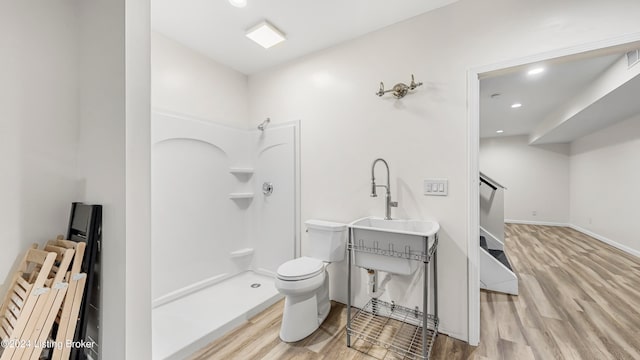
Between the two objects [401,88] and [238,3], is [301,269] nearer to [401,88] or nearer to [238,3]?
[401,88]

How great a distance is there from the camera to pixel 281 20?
202 cm

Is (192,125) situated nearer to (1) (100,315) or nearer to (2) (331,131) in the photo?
(2) (331,131)

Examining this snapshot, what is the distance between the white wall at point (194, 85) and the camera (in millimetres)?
2199

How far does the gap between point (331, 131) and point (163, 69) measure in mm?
1684

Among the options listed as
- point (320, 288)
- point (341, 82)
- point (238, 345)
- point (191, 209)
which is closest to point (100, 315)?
point (238, 345)

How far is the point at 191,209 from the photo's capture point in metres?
2.45

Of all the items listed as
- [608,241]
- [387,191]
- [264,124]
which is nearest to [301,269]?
[387,191]

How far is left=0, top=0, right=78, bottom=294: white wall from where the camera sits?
1337mm

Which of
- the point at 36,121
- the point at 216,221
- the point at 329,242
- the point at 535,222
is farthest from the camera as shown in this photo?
the point at 535,222

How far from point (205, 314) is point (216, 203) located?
111 centimetres

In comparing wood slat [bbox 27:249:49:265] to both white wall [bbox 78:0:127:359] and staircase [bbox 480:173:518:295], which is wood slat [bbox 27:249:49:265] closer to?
white wall [bbox 78:0:127:359]

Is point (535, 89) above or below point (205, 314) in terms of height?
above

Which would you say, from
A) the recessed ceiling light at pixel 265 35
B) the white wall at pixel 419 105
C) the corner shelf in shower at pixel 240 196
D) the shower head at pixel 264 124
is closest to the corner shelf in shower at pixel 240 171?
the corner shelf in shower at pixel 240 196

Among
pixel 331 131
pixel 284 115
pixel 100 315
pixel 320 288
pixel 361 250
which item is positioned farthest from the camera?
pixel 284 115
